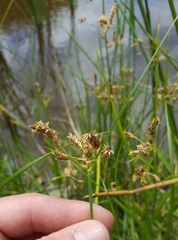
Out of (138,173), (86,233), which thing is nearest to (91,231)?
(86,233)

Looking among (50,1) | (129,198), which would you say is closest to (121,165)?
(129,198)

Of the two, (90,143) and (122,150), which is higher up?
(90,143)

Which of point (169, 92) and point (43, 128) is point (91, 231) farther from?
point (169, 92)

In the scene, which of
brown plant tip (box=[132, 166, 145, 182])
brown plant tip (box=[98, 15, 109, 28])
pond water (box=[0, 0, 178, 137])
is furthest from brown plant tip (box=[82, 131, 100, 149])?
pond water (box=[0, 0, 178, 137])

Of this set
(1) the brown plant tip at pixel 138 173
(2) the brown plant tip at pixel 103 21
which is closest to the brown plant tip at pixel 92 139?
(1) the brown plant tip at pixel 138 173

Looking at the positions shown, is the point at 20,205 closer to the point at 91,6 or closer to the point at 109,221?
the point at 109,221

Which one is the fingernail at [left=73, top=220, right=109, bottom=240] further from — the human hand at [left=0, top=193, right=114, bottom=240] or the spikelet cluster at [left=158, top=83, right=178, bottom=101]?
the spikelet cluster at [left=158, top=83, right=178, bottom=101]

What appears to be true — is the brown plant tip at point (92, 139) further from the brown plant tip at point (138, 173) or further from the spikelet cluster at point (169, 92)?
the spikelet cluster at point (169, 92)
